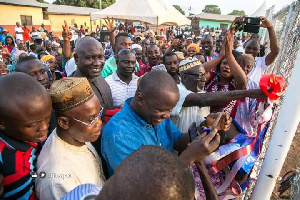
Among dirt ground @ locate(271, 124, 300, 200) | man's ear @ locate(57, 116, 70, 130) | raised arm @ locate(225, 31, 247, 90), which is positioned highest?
raised arm @ locate(225, 31, 247, 90)

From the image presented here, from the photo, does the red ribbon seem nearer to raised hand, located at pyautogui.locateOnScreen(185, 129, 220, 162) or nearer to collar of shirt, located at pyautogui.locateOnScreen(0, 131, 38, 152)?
raised hand, located at pyautogui.locateOnScreen(185, 129, 220, 162)

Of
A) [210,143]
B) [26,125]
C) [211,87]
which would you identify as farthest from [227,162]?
[26,125]

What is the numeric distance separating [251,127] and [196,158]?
1477mm

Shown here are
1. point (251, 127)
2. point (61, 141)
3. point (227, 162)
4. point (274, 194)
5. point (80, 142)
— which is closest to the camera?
point (61, 141)

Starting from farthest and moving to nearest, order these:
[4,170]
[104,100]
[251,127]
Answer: [104,100], [251,127], [4,170]

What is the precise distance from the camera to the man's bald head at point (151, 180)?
680 millimetres

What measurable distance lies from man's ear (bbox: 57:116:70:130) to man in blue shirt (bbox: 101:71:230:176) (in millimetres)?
291

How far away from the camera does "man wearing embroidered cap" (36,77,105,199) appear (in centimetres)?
134

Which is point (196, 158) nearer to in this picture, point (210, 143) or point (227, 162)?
point (210, 143)

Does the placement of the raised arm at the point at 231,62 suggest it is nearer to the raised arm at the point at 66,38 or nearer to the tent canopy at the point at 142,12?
the raised arm at the point at 66,38

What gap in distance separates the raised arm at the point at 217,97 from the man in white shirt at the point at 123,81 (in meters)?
1.35

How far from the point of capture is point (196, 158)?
1.50 meters

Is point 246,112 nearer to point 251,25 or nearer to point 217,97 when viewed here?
point 217,97

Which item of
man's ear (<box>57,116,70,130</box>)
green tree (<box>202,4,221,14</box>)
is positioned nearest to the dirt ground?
man's ear (<box>57,116,70,130</box>)
